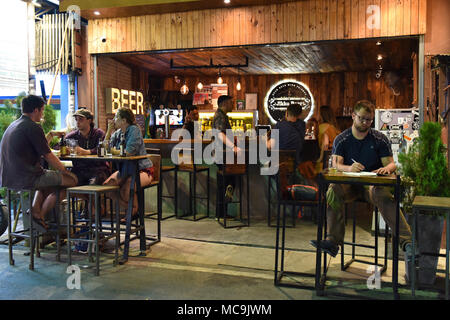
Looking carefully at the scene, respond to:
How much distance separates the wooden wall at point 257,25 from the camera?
5.56 metres

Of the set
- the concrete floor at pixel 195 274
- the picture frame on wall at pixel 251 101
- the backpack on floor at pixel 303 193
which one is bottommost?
the concrete floor at pixel 195 274

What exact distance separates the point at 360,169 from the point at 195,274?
169 centimetres

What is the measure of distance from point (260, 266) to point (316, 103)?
821cm

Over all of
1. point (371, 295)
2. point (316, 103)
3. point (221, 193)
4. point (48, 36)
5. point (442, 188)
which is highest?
point (48, 36)

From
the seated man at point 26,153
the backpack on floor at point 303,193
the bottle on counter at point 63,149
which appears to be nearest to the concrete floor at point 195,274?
the backpack on floor at point 303,193

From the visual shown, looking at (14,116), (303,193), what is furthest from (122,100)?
(303,193)

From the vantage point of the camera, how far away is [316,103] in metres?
11.6

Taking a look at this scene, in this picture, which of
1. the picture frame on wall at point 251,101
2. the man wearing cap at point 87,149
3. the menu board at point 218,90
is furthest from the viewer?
the picture frame on wall at point 251,101

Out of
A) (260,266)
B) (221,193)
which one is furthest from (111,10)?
(260,266)

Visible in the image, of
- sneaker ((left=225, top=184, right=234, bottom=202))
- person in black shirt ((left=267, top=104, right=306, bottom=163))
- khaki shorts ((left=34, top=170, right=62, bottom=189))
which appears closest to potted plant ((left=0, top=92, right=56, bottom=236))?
khaki shorts ((left=34, top=170, right=62, bottom=189))

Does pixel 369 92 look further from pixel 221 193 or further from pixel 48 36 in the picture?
pixel 48 36

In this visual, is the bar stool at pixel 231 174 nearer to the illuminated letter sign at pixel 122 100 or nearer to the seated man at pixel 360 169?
the seated man at pixel 360 169

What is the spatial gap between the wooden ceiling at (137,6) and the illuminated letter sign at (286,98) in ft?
18.5

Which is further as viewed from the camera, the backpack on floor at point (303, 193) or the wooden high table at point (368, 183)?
the backpack on floor at point (303, 193)
